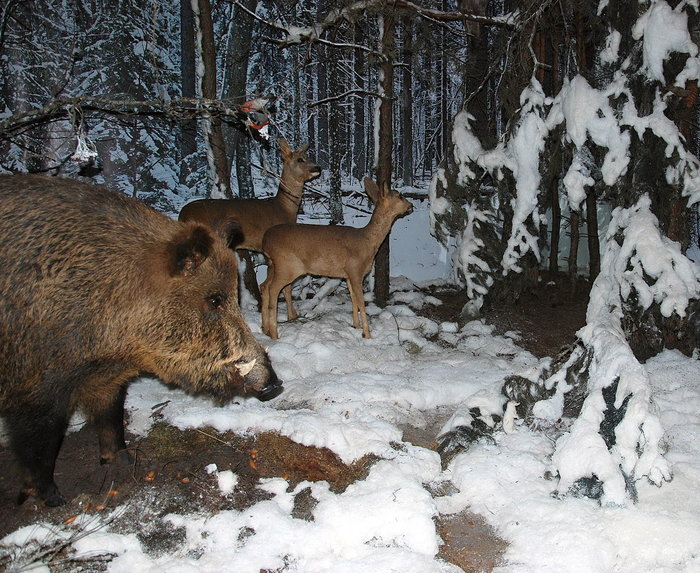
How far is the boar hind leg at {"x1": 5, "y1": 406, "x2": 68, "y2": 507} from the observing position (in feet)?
10.2

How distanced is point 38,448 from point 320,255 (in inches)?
155

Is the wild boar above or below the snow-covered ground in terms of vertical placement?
above

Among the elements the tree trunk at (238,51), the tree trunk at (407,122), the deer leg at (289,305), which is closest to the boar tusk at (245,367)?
the deer leg at (289,305)

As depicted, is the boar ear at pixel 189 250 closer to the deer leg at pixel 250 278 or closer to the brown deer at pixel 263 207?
the brown deer at pixel 263 207

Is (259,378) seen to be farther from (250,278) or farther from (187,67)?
(187,67)

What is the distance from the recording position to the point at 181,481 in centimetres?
348

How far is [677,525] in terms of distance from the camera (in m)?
2.90

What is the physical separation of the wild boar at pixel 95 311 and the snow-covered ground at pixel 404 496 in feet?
2.15

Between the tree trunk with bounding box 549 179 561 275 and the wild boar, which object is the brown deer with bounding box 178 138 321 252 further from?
the tree trunk with bounding box 549 179 561 275

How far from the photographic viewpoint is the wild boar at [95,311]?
3.04 meters

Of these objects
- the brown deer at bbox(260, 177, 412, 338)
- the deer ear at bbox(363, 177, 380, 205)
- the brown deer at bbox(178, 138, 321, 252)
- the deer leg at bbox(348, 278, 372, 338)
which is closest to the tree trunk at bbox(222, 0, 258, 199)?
the brown deer at bbox(178, 138, 321, 252)

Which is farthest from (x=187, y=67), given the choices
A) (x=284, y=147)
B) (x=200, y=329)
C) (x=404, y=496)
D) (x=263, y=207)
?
(x=404, y=496)

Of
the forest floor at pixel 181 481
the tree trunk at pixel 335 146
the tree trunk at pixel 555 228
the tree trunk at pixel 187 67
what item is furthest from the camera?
the tree trunk at pixel 555 228

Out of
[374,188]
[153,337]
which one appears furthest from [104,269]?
[374,188]
